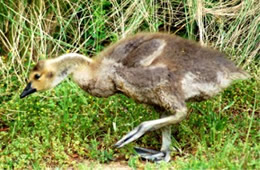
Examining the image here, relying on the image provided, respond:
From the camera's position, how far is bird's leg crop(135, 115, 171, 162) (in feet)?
17.8

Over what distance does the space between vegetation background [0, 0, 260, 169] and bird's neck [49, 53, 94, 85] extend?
0.59m

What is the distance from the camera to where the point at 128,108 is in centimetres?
612

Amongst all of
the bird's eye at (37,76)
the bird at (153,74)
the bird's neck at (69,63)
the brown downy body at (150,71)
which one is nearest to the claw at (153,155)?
the bird at (153,74)

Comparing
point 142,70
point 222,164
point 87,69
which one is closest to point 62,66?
point 87,69

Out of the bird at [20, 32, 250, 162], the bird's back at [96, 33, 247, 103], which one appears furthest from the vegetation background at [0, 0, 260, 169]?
the bird's back at [96, 33, 247, 103]

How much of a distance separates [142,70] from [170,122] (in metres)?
0.45

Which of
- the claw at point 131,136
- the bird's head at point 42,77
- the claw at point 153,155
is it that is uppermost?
the bird's head at point 42,77

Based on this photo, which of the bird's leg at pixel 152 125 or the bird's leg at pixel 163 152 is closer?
the bird's leg at pixel 152 125

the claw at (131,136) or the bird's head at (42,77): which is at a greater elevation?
the bird's head at (42,77)

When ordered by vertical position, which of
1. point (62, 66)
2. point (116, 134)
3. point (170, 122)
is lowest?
point (116, 134)

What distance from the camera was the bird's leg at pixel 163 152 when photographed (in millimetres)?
5422

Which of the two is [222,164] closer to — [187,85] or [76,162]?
[187,85]

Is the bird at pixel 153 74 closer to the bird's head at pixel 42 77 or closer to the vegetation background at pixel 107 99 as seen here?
the bird's head at pixel 42 77

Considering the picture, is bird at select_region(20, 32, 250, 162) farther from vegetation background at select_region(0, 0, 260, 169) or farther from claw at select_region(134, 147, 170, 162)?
vegetation background at select_region(0, 0, 260, 169)
